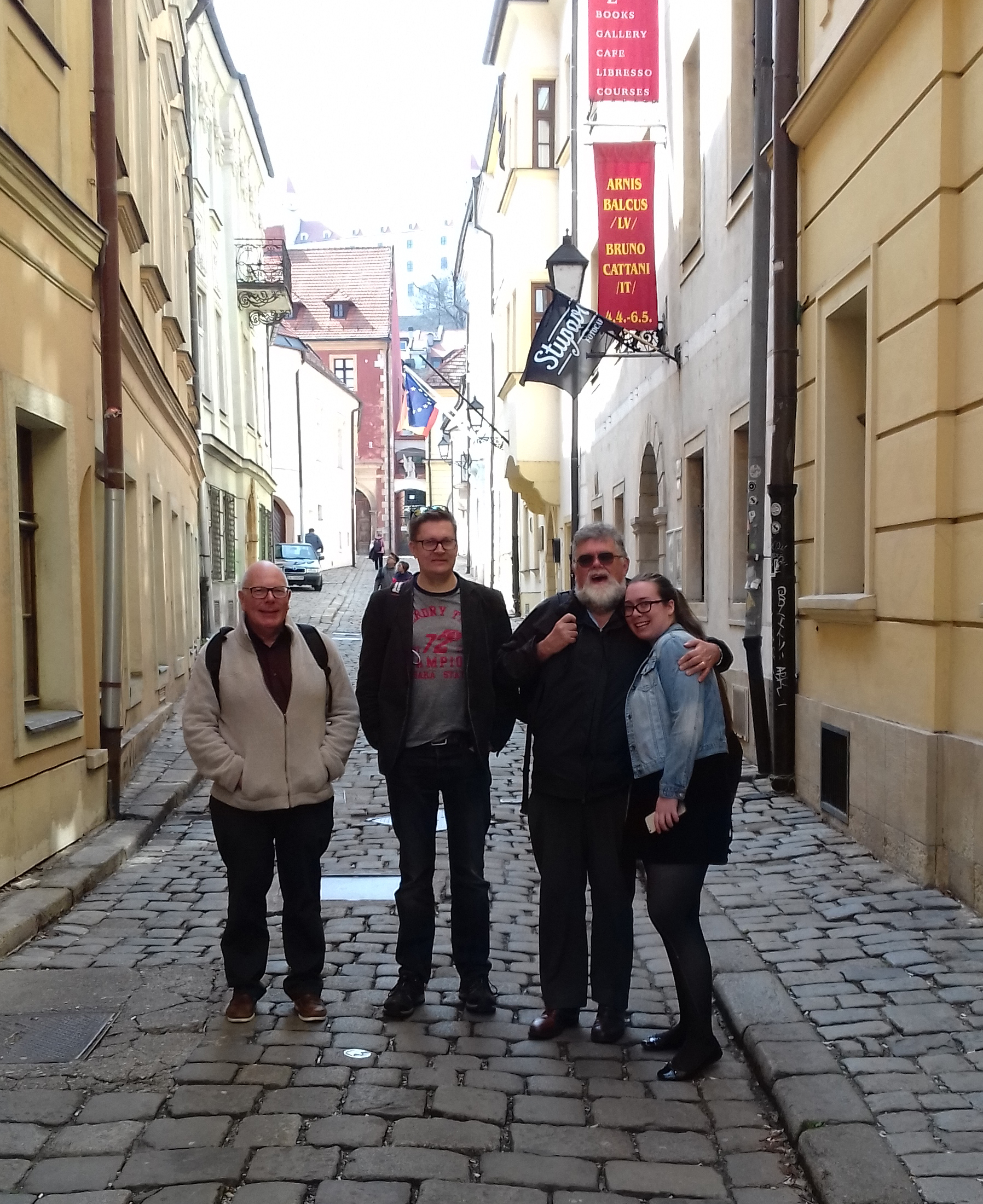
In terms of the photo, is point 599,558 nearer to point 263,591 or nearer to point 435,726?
point 435,726

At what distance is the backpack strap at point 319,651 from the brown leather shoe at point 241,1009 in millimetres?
1091

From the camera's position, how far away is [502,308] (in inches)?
1163

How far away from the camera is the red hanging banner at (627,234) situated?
14695 mm

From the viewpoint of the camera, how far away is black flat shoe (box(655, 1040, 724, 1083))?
442cm

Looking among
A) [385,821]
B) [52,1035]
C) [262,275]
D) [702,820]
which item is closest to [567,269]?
[385,821]

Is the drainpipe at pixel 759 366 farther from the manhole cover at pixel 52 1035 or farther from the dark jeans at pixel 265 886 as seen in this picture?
the manhole cover at pixel 52 1035

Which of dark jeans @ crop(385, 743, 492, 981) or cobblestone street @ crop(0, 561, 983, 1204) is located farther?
dark jeans @ crop(385, 743, 492, 981)

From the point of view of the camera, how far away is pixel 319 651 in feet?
16.9

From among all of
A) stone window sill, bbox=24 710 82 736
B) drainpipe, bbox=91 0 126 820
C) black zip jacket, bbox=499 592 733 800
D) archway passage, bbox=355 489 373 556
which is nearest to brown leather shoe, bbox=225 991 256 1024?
black zip jacket, bbox=499 592 733 800

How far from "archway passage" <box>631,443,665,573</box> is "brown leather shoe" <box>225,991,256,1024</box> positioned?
11.5 metres

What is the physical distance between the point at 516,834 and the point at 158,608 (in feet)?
24.0

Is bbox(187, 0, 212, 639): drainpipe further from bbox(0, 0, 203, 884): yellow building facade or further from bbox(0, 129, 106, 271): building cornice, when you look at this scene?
bbox(0, 129, 106, 271): building cornice

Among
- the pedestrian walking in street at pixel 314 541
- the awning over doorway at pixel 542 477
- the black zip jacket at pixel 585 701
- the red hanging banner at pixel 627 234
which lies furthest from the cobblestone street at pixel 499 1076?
the pedestrian walking in street at pixel 314 541

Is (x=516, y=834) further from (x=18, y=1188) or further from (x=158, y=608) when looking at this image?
(x=158, y=608)
